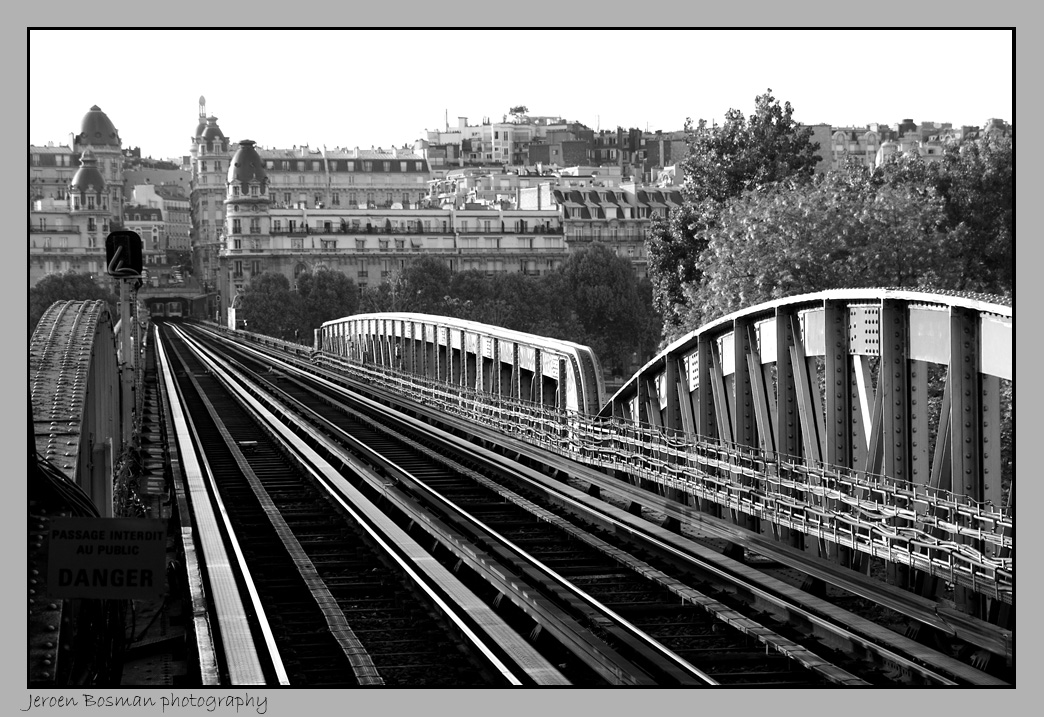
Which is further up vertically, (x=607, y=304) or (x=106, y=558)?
(x=607, y=304)

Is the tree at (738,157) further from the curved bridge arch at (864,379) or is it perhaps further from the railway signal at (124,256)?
Result: the railway signal at (124,256)

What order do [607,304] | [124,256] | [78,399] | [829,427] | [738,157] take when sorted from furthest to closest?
[607,304], [738,157], [124,256], [829,427], [78,399]

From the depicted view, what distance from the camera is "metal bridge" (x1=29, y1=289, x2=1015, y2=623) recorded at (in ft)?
45.9

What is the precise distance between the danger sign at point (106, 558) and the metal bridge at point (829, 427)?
1761 mm

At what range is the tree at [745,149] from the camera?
176 feet

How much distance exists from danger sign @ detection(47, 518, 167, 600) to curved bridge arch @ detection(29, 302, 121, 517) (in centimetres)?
159

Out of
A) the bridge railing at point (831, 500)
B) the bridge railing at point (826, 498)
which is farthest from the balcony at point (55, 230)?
the bridge railing at point (831, 500)

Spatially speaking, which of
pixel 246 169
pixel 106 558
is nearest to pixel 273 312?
pixel 246 169

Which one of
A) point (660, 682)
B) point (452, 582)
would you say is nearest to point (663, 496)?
point (452, 582)

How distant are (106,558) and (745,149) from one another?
151ft

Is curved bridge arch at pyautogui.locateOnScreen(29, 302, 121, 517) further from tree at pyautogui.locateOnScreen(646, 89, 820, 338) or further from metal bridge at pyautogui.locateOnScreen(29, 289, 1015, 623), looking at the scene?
tree at pyautogui.locateOnScreen(646, 89, 820, 338)

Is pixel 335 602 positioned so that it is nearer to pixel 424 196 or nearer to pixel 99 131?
pixel 424 196

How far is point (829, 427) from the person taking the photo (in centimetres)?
1736

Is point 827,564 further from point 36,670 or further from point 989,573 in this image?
point 36,670
